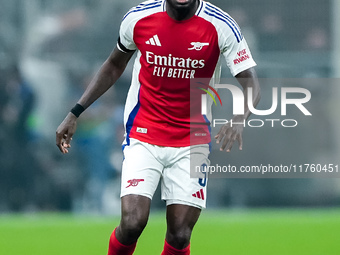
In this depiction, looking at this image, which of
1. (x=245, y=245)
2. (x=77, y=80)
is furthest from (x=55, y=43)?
(x=245, y=245)

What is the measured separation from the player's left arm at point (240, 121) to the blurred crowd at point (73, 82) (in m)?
4.43

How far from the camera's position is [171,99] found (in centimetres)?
552

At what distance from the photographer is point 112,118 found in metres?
9.91

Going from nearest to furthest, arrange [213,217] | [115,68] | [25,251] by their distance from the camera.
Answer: [115,68] → [25,251] → [213,217]

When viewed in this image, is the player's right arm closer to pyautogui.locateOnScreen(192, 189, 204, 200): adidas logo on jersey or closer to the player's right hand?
the player's right hand

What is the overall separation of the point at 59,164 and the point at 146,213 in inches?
190

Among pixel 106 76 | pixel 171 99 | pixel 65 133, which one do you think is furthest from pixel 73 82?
pixel 171 99

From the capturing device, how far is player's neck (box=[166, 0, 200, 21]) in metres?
5.38

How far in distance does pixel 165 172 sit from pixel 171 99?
496 mm

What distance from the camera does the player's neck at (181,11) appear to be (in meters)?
5.38

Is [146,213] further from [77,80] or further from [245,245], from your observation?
[77,80]

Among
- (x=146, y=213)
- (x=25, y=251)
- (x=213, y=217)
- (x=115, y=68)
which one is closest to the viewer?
(x=146, y=213)

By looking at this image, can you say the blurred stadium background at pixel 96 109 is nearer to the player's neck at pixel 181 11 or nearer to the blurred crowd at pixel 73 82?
the blurred crowd at pixel 73 82

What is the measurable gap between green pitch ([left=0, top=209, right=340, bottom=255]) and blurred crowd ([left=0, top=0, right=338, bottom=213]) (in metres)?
0.27
